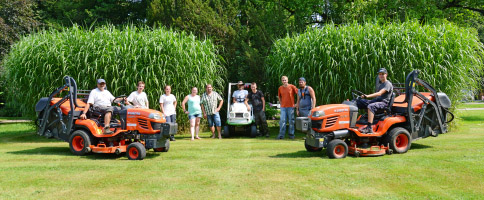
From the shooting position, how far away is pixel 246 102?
10.0 m

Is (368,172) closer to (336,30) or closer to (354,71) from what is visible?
(354,71)

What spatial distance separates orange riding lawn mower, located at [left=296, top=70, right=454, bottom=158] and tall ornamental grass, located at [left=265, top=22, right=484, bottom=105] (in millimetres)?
2278

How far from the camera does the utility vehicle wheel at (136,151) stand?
257 inches

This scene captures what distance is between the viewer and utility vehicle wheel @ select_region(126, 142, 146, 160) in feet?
21.4

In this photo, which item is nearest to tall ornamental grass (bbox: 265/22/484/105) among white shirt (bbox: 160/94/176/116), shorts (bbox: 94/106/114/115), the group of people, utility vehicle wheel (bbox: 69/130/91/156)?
the group of people

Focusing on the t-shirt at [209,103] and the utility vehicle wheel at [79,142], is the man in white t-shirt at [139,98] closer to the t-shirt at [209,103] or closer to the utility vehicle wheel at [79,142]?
the utility vehicle wheel at [79,142]

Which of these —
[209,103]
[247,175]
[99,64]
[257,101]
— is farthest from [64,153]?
[257,101]

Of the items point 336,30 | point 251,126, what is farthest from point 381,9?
point 251,126

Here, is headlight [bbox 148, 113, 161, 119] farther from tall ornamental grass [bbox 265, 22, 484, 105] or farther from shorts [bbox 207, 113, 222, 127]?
tall ornamental grass [bbox 265, 22, 484, 105]

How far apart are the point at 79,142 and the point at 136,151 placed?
132cm

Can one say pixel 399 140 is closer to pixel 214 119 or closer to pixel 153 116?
pixel 153 116

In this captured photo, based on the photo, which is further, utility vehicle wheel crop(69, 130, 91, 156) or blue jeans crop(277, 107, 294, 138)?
blue jeans crop(277, 107, 294, 138)

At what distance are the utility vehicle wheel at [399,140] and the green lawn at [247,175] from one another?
149 millimetres

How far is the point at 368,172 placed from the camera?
5148mm
